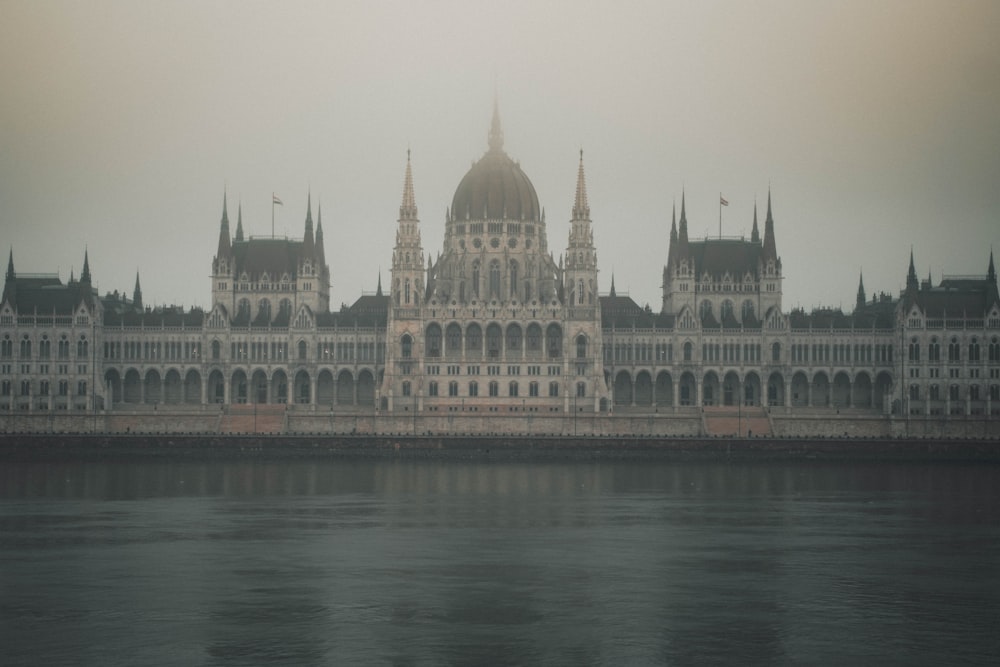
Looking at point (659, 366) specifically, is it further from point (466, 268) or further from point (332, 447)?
point (332, 447)

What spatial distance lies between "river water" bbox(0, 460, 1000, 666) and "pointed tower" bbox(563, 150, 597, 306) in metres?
48.1

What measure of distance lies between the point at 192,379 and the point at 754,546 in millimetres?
89432

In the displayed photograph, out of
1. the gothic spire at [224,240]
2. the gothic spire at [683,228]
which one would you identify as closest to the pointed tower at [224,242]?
the gothic spire at [224,240]

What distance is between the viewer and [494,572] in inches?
2559

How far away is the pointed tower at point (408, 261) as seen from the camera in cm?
15100

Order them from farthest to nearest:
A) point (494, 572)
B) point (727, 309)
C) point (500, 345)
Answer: point (727, 309), point (500, 345), point (494, 572)

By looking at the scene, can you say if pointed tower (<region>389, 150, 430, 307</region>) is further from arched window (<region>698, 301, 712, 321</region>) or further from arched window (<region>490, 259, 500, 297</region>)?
arched window (<region>698, 301, 712, 321</region>)

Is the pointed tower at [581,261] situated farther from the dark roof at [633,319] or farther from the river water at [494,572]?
the river water at [494,572]

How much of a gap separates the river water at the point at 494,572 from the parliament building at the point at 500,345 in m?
43.5

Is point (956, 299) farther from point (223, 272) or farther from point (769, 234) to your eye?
point (223, 272)

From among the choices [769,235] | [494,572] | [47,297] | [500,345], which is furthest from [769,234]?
[494,572]

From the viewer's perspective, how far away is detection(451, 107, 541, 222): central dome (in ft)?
529

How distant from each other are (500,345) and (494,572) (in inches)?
3366

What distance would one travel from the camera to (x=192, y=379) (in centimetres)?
15375
